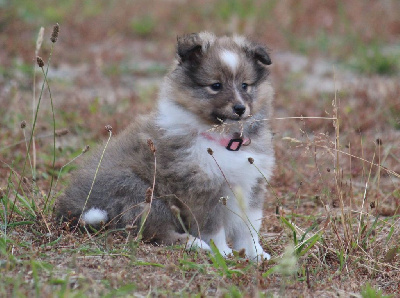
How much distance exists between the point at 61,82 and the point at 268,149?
4.73 metres

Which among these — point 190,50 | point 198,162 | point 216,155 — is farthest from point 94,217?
point 190,50

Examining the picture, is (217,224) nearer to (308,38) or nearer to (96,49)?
(96,49)

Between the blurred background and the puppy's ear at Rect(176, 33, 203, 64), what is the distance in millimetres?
796

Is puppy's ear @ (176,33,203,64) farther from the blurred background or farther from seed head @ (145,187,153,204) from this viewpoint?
seed head @ (145,187,153,204)

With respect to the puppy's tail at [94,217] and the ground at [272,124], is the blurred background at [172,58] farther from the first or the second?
the puppy's tail at [94,217]

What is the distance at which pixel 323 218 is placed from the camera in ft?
16.3

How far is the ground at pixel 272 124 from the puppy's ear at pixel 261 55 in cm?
53

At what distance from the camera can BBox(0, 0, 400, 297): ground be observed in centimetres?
361

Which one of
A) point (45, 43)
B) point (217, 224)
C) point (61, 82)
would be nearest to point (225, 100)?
point (217, 224)

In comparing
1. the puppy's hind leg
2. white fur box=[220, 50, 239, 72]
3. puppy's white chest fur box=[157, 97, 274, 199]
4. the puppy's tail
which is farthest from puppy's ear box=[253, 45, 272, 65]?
the puppy's tail

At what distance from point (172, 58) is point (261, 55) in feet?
16.9

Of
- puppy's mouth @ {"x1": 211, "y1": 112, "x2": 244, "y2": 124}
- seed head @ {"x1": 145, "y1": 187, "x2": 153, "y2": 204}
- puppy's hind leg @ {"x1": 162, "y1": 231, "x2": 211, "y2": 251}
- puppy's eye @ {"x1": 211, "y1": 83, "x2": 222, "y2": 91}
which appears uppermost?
puppy's eye @ {"x1": 211, "y1": 83, "x2": 222, "y2": 91}

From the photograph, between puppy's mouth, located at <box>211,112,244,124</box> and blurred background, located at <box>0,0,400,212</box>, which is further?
blurred background, located at <box>0,0,400,212</box>

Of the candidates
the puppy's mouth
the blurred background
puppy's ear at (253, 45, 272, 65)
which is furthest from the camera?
the blurred background
